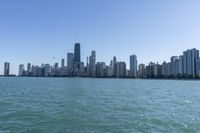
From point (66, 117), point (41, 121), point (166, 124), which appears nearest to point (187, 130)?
point (166, 124)

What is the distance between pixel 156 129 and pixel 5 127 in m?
13.2

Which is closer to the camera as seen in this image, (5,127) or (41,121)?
(5,127)

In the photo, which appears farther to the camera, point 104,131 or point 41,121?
point 41,121

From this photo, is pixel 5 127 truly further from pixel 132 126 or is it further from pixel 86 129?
pixel 132 126

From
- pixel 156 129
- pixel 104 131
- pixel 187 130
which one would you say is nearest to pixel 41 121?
pixel 104 131

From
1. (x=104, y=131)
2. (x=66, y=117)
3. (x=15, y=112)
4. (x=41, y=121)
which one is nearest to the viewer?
(x=104, y=131)

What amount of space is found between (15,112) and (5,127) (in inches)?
288

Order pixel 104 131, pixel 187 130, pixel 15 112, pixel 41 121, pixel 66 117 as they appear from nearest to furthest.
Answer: pixel 104 131 → pixel 187 130 → pixel 41 121 → pixel 66 117 → pixel 15 112

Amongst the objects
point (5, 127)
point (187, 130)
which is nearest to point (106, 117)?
point (187, 130)

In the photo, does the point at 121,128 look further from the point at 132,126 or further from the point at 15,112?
the point at 15,112

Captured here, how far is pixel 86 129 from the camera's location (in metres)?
20.2

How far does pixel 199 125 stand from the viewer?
2272 centimetres

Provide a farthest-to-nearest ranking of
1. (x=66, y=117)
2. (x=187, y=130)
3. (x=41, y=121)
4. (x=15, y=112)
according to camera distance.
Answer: (x=15, y=112) < (x=66, y=117) < (x=41, y=121) < (x=187, y=130)

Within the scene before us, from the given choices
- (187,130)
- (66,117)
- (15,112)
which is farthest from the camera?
(15,112)
